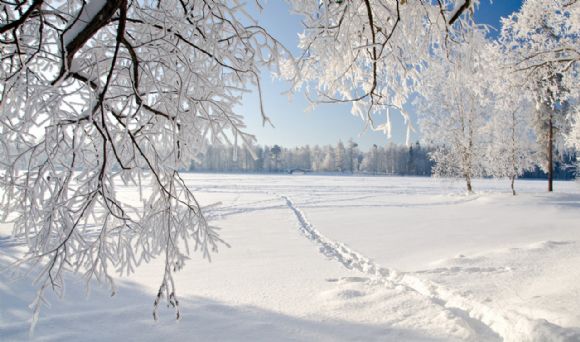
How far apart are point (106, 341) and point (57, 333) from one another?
1.87ft

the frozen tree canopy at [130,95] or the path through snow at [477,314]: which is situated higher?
the frozen tree canopy at [130,95]

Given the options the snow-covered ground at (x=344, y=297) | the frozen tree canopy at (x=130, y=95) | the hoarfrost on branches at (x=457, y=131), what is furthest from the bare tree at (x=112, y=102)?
the hoarfrost on branches at (x=457, y=131)

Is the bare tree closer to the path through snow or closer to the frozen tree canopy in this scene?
the frozen tree canopy

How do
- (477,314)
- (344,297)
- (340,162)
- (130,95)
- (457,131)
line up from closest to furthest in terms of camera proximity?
1. (130,95)
2. (477,314)
3. (344,297)
4. (457,131)
5. (340,162)

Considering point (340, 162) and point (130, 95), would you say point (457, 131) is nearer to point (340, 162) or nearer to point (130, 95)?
point (130, 95)

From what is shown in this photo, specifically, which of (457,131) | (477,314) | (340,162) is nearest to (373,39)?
(477,314)

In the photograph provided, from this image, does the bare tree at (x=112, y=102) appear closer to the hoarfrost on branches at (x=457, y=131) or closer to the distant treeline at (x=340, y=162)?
the hoarfrost on branches at (x=457, y=131)

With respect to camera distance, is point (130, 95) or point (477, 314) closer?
point (130, 95)

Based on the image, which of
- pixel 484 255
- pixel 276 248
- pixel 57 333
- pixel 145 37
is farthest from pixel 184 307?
pixel 484 255

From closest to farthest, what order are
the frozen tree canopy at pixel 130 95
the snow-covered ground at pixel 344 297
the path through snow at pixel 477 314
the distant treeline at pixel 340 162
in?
the frozen tree canopy at pixel 130 95 < the path through snow at pixel 477 314 < the snow-covered ground at pixel 344 297 < the distant treeline at pixel 340 162

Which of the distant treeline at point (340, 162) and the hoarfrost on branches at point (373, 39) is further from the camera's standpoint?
the distant treeline at point (340, 162)

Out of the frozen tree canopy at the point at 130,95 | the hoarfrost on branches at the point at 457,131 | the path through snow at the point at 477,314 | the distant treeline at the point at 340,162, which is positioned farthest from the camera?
the distant treeline at the point at 340,162

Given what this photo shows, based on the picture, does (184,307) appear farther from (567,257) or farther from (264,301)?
(567,257)

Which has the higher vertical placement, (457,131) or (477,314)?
(457,131)
